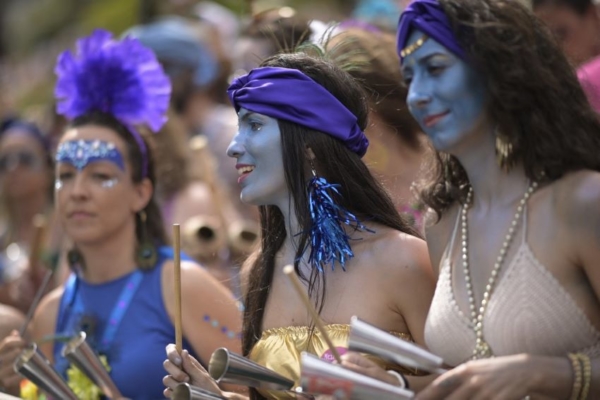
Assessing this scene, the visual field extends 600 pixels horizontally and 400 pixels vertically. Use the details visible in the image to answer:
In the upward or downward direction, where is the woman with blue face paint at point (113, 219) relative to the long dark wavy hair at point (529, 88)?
downward

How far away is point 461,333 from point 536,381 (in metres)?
0.33

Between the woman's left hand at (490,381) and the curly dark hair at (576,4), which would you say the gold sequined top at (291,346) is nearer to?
the woman's left hand at (490,381)

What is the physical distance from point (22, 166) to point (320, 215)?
453 centimetres

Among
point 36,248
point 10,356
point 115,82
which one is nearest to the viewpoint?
point 10,356

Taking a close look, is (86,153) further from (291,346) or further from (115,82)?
(291,346)

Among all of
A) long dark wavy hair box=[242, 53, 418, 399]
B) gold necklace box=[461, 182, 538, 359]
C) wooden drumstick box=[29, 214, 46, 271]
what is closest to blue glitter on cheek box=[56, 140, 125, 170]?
long dark wavy hair box=[242, 53, 418, 399]

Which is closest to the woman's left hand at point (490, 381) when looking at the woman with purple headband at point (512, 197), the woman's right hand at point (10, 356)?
the woman with purple headband at point (512, 197)

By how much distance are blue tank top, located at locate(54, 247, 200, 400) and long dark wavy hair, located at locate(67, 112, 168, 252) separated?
12cm

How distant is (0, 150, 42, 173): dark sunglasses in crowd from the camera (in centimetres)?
767

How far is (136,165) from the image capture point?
5250mm

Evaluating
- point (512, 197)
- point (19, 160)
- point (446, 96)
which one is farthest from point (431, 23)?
point (19, 160)

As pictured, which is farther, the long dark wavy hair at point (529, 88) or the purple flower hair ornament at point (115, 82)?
the purple flower hair ornament at point (115, 82)

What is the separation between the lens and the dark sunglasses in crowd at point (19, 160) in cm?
767

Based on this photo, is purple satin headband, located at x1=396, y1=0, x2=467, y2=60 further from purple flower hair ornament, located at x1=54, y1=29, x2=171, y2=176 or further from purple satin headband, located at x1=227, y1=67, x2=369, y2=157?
purple flower hair ornament, located at x1=54, y1=29, x2=171, y2=176
